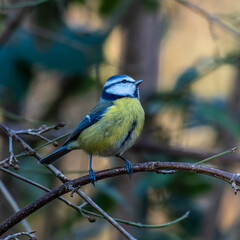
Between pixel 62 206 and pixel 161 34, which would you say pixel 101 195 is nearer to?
pixel 62 206

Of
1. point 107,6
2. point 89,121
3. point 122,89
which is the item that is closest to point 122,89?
point 122,89

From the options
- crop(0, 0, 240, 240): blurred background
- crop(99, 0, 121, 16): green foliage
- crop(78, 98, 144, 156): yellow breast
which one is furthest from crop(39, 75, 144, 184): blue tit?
crop(99, 0, 121, 16): green foliage

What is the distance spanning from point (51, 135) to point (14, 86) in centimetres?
40

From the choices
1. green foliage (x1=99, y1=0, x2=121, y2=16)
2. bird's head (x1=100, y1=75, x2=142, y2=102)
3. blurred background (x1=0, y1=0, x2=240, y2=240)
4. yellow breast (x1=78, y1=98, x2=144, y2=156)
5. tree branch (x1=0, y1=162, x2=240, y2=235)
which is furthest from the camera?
green foliage (x1=99, y1=0, x2=121, y2=16)

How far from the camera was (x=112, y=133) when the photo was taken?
188cm

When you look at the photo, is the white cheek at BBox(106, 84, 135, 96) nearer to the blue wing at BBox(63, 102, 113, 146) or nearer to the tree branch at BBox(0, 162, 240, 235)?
the blue wing at BBox(63, 102, 113, 146)

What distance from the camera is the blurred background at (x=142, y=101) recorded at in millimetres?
2672

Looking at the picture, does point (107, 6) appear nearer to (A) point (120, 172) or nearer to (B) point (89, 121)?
(B) point (89, 121)

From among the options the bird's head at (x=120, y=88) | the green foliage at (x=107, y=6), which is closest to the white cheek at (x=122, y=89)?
the bird's head at (x=120, y=88)

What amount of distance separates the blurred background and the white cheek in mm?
540

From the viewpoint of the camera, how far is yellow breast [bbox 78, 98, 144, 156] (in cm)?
188

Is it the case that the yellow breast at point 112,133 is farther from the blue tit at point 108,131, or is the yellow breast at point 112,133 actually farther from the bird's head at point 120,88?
the bird's head at point 120,88

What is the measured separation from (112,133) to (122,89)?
1.34 ft

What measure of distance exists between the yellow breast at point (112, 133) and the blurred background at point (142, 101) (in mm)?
465
